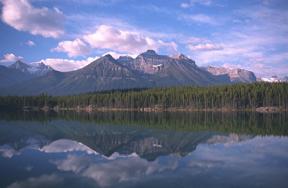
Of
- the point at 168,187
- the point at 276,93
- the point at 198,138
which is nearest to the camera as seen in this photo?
the point at 168,187

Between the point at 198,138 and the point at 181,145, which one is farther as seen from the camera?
the point at 198,138

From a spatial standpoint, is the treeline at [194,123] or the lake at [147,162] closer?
the lake at [147,162]

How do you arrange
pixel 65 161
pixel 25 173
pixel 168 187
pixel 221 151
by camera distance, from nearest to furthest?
1. pixel 168 187
2. pixel 25 173
3. pixel 65 161
4. pixel 221 151

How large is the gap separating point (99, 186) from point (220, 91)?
161968 mm

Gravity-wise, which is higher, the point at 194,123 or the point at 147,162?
the point at 194,123

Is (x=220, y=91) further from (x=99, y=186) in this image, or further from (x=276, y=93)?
(x=99, y=186)

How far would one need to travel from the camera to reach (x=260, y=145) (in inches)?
2208

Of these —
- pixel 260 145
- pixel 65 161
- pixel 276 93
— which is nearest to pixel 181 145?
pixel 260 145

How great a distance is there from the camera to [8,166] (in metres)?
39.7

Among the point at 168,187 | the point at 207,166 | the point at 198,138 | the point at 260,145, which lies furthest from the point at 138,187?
the point at 198,138

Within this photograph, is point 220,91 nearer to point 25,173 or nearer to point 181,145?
point 181,145

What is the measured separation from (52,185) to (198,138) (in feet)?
130

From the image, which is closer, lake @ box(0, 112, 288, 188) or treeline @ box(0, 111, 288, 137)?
lake @ box(0, 112, 288, 188)

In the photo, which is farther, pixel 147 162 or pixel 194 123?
pixel 194 123
